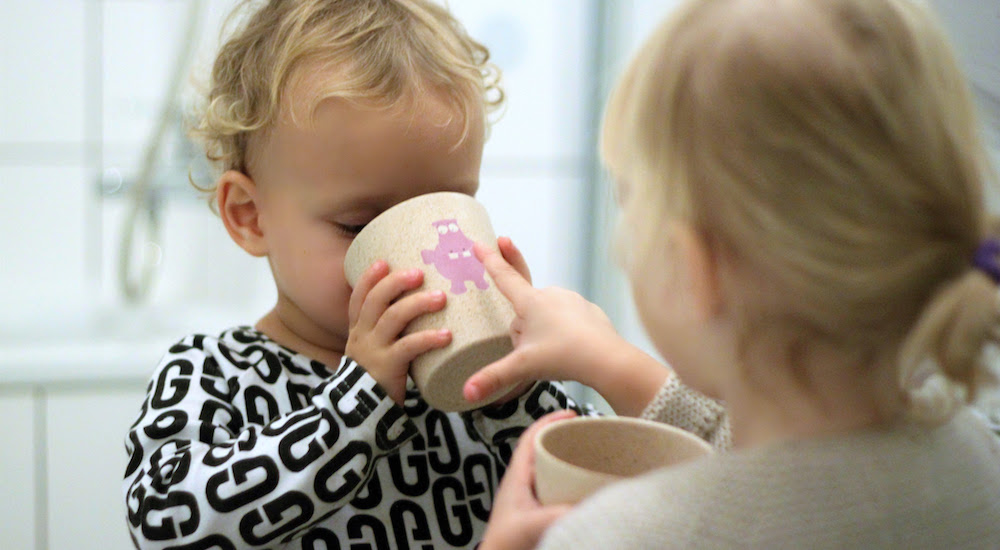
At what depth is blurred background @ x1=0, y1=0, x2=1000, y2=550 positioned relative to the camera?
1521 mm

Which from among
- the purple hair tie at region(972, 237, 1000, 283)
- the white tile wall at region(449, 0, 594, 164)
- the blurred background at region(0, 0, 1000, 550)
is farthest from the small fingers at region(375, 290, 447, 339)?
the white tile wall at region(449, 0, 594, 164)

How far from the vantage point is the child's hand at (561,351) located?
0.64 metres

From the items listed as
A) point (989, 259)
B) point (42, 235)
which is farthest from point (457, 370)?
point (42, 235)

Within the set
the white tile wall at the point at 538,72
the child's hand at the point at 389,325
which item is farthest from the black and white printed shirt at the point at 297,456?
the white tile wall at the point at 538,72

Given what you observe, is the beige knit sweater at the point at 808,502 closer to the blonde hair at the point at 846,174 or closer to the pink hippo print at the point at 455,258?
the blonde hair at the point at 846,174

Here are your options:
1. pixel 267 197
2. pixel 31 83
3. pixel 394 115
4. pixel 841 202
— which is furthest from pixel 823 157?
pixel 31 83

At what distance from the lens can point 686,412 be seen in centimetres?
71

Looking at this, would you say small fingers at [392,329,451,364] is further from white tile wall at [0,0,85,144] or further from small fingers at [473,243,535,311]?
white tile wall at [0,0,85,144]

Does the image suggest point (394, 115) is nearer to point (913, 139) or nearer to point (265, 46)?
point (265, 46)

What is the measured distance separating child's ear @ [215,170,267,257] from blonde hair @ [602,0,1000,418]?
0.50 meters

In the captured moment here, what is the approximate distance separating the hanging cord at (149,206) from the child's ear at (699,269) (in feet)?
4.32

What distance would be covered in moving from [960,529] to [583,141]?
4.82 feet

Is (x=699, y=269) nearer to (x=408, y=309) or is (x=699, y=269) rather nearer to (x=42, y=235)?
(x=408, y=309)

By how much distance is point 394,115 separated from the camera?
2.64 feet
